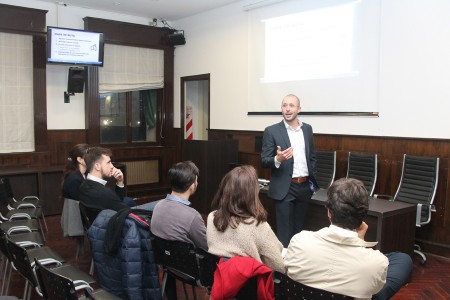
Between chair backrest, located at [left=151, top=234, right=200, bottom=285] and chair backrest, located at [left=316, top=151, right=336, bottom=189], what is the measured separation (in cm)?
324

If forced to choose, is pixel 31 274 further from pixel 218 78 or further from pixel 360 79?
pixel 218 78

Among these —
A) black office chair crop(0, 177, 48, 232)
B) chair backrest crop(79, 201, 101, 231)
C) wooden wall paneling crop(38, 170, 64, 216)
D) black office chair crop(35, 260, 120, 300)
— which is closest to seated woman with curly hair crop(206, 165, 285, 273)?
black office chair crop(35, 260, 120, 300)

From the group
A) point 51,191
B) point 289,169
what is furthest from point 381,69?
point 51,191

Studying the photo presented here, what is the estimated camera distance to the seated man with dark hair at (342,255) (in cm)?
170

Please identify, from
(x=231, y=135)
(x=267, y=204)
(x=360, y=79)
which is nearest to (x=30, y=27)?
(x=231, y=135)

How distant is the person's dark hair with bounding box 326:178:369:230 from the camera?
6.05 feet

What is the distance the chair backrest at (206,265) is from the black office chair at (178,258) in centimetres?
5

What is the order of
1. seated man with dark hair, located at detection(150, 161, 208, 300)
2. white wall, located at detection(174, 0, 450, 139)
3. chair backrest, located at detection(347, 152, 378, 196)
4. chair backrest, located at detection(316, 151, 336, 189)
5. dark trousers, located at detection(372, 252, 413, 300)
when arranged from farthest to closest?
1. chair backrest, located at detection(316, 151, 336, 189)
2. chair backrest, located at detection(347, 152, 378, 196)
3. white wall, located at detection(174, 0, 450, 139)
4. seated man with dark hair, located at detection(150, 161, 208, 300)
5. dark trousers, located at detection(372, 252, 413, 300)

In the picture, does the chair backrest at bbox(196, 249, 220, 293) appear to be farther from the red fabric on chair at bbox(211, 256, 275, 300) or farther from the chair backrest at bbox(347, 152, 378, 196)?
the chair backrest at bbox(347, 152, 378, 196)

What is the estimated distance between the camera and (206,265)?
2328mm

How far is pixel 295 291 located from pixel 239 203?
0.57 metres

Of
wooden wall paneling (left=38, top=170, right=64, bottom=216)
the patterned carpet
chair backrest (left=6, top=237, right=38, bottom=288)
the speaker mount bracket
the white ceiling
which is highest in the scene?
the white ceiling

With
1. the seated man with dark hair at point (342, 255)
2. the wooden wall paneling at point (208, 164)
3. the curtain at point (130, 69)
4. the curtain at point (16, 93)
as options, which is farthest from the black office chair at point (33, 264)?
the curtain at point (130, 69)

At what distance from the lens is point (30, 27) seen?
21.6 ft
